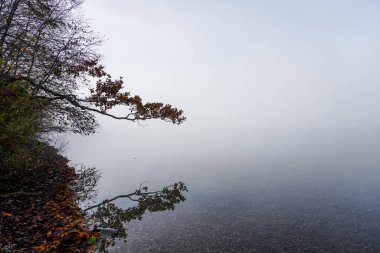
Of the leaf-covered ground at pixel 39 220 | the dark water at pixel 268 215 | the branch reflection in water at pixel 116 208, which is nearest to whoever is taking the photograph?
the leaf-covered ground at pixel 39 220

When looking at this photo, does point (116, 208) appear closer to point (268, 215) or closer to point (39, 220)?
point (39, 220)

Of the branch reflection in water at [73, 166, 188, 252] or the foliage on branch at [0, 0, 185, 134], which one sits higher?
the foliage on branch at [0, 0, 185, 134]

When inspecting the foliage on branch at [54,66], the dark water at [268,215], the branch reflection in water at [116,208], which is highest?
the foliage on branch at [54,66]

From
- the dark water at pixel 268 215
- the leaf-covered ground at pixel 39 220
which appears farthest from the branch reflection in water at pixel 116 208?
the leaf-covered ground at pixel 39 220

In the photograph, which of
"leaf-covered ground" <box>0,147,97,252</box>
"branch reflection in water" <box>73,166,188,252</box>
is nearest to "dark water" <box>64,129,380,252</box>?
"branch reflection in water" <box>73,166,188,252</box>

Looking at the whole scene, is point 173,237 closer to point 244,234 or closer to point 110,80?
point 244,234

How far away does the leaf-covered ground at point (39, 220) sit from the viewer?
1019cm

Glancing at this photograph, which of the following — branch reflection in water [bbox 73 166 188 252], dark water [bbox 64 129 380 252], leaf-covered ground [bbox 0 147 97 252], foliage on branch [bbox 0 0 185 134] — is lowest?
dark water [bbox 64 129 380 252]

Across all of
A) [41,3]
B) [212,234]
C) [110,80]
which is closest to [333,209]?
[212,234]

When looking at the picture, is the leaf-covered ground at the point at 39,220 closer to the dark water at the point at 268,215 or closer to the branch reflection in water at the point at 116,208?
the branch reflection in water at the point at 116,208

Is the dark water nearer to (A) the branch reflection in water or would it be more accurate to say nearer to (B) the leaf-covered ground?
(A) the branch reflection in water

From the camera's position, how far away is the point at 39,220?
40.3 feet

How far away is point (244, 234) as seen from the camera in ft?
59.3

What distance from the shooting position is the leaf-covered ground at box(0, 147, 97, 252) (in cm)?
1019
